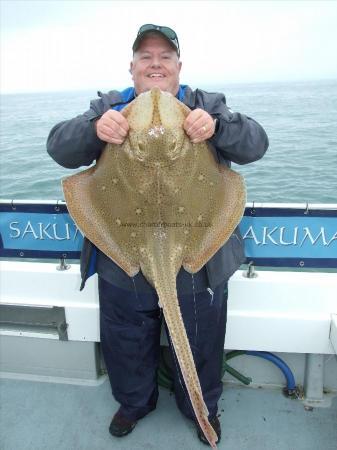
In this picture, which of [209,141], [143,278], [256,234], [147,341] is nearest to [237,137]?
[209,141]

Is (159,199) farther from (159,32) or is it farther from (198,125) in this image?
(159,32)

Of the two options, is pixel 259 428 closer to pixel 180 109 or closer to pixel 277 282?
pixel 277 282

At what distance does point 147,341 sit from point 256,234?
1206 millimetres

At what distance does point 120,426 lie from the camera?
3268mm

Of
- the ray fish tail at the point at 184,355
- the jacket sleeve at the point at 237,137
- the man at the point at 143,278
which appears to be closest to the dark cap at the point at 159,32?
the man at the point at 143,278

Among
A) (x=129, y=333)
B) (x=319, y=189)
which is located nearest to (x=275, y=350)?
(x=129, y=333)

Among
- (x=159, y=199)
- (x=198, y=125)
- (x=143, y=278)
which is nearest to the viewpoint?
(x=198, y=125)

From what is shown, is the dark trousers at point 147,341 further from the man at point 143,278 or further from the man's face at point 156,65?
the man's face at point 156,65

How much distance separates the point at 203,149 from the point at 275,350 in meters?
1.87

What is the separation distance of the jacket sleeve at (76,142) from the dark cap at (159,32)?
20.6 inches

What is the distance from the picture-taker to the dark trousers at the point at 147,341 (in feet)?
9.53

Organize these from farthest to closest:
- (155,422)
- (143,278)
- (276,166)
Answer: (276,166), (155,422), (143,278)

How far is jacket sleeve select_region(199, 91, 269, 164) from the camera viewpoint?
7.95 feet

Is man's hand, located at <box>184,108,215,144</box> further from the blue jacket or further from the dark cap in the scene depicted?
the dark cap
